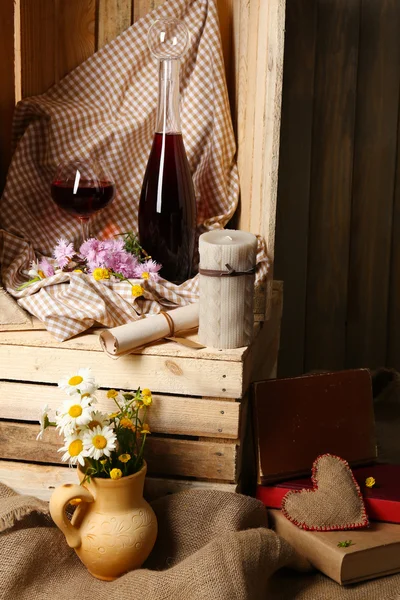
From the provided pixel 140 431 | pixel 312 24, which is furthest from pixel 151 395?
pixel 312 24

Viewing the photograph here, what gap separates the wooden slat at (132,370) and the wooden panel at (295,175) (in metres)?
1.00

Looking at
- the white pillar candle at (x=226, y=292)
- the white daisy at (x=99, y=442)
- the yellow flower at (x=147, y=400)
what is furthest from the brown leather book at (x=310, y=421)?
the white daisy at (x=99, y=442)

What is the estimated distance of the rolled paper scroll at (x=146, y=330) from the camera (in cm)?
144

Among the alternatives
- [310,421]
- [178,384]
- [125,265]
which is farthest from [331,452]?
[125,265]

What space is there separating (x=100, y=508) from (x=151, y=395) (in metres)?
0.25

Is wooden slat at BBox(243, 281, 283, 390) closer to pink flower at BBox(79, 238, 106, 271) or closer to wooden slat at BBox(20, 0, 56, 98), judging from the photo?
pink flower at BBox(79, 238, 106, 271)

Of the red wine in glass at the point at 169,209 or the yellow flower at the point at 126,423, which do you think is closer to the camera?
the yellow flower at the point at 126,423

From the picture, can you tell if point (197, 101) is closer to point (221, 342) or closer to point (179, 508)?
point (221, 342)

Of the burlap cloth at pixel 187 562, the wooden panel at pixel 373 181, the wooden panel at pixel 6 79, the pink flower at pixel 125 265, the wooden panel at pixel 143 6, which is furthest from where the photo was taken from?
the wooden panel at pixel 373 181

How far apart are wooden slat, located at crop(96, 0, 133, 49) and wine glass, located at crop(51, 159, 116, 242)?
0.43 meters

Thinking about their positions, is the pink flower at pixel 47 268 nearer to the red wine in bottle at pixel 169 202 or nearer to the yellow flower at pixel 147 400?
the red wine in bottle at pixel 169 202

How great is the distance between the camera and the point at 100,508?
1321 mm

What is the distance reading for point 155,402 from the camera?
4.90 feet

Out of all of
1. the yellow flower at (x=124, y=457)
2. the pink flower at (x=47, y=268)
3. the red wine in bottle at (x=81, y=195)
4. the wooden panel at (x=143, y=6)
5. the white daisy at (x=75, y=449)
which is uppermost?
the wooden panel at (x=143, y=6)
